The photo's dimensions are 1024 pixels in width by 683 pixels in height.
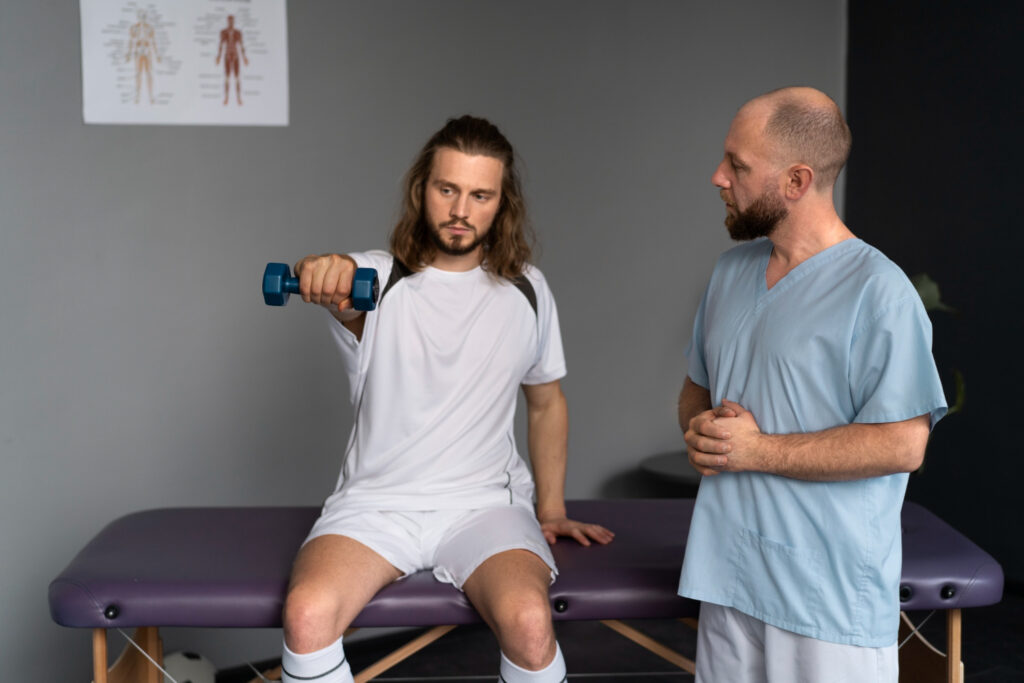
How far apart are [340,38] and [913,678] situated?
6.14 feet

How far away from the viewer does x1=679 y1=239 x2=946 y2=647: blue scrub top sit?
1306 mm

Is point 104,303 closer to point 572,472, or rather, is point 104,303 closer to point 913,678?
point 572,472

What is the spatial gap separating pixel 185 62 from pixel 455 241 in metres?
0.92

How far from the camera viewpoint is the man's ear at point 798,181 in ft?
4.51

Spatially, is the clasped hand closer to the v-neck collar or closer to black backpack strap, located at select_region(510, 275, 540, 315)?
the v-neck collar

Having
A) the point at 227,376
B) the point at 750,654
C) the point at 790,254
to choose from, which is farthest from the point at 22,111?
the point at 750,654

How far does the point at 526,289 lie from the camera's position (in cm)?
193

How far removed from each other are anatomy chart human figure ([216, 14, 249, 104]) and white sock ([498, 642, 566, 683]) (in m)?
1.46

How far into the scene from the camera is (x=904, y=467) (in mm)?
1327

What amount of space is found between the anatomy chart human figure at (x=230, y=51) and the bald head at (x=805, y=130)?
1.38 meters

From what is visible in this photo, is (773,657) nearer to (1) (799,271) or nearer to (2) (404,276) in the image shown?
(1) (799,271)

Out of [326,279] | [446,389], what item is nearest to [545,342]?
[446,389]

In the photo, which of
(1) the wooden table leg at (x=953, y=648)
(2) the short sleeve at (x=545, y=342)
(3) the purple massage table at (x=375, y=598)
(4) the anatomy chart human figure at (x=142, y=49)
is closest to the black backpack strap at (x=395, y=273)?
(2) the short sleeve at (x=545, y=342)

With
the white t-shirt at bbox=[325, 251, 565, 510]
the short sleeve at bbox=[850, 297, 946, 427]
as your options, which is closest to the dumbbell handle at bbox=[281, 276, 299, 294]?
the white t-shirt at bbox=[325, 251, 565, 510]
